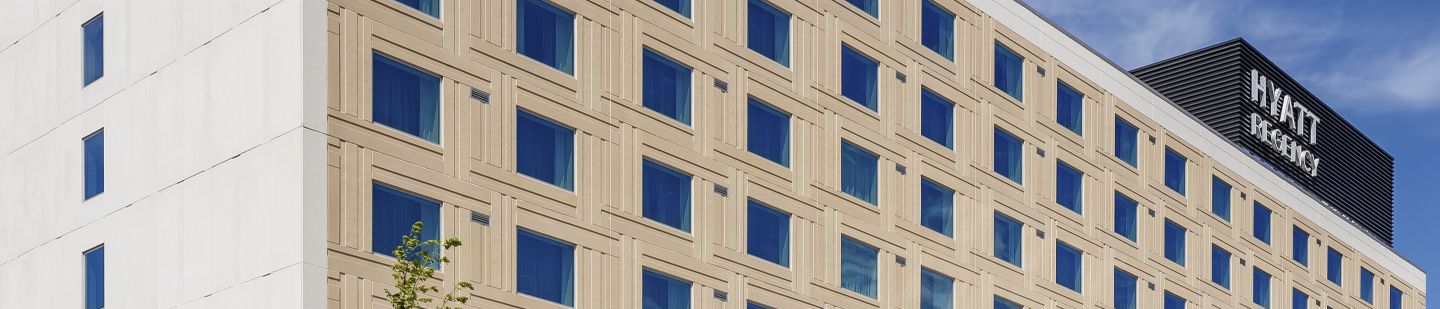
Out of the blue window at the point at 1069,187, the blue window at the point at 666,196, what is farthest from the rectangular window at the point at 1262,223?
the blue window at the point at 666,196

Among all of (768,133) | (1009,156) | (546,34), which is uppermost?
(1009,156)

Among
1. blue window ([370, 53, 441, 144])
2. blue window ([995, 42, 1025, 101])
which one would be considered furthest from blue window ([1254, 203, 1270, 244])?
blue window ([370, 53, 441, 144])

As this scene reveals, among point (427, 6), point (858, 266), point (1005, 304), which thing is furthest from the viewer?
point (1005, 304)

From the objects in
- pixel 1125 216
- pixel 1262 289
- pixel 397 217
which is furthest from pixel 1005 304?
pixel 397 217

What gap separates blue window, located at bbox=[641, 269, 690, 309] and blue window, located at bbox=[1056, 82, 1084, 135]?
18857 millimetres

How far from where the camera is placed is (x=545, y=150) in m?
42.4

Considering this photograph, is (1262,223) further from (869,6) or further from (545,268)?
(545,268)

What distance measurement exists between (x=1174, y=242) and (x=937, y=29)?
13.7m

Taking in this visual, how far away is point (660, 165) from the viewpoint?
1775 inches
